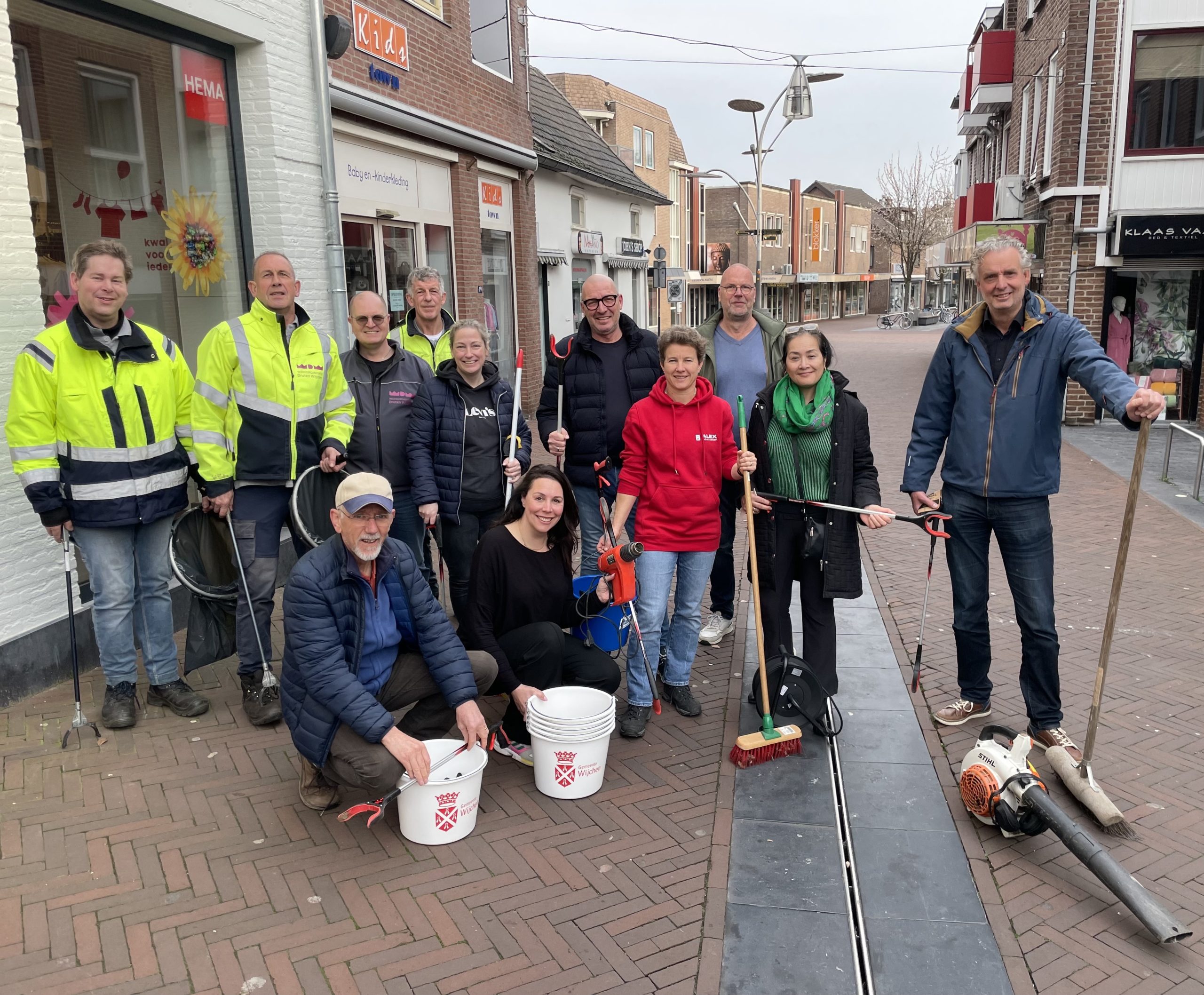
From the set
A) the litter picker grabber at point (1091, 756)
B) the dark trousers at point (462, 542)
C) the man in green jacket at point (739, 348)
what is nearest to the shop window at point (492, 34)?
the man in green jacket at point (739, 348)

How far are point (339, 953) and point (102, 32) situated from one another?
5.91 m

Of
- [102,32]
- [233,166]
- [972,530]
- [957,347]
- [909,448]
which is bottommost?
[972,530]

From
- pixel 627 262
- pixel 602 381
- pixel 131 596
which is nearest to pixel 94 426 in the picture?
pixel 131 596

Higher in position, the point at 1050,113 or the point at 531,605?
the point at 1050,113

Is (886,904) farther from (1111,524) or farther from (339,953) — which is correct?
(1111,524)

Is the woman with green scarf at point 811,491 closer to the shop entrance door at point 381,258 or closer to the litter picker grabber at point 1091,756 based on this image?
the litter picker grabber at point 1091,756

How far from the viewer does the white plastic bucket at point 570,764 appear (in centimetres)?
412

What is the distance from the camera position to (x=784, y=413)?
4676 mm

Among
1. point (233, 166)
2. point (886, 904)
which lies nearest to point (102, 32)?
point (233, 166)

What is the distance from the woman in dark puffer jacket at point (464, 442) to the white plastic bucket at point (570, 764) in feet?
5.10

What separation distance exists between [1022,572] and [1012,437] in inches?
25.0

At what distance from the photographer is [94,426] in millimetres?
4586

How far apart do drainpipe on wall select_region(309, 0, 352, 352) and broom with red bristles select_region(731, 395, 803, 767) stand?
4.61 meters

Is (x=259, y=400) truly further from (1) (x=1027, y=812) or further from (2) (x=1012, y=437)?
(1) (x=1027, y=812)
